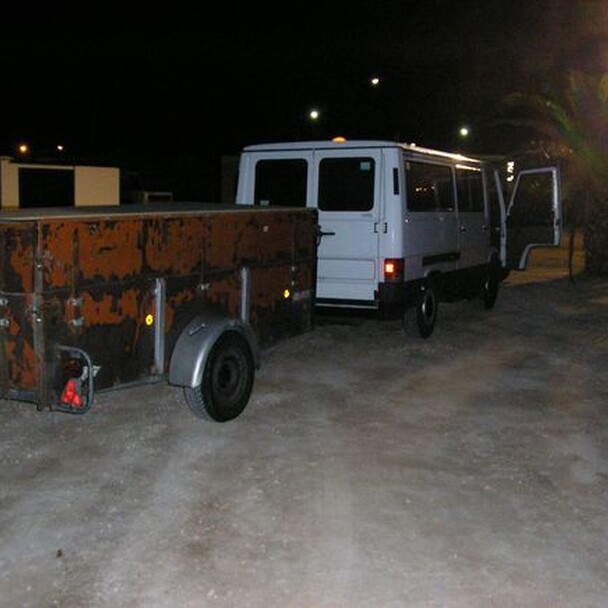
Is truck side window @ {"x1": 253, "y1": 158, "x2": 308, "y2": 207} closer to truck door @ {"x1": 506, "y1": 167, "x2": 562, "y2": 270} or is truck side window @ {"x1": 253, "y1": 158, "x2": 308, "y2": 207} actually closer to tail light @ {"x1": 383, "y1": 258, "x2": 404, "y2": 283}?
tail light @ {"x1": 383, "y1": 258, "x2": 404, "y2": 283}

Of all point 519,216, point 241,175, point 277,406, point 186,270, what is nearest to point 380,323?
point 241,175

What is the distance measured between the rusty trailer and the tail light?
1706 mm

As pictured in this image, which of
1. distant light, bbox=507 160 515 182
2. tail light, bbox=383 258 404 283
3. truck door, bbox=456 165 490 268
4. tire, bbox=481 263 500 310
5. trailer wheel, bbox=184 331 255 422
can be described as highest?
distant light, bbox=507 160 515 182

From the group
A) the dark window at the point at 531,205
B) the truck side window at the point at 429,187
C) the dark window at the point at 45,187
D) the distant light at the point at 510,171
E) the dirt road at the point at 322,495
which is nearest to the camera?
the dirt road at the point at 322,495

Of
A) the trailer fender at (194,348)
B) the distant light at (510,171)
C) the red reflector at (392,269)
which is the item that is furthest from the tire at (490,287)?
the trailer fender at (194,348)

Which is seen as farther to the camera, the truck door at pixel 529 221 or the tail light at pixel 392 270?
the truck door at pixel 529 221

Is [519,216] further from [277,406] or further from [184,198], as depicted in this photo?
[184,198]

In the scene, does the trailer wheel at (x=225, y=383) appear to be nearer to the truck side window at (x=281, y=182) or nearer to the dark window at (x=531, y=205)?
the truck side window at (x=281, y=182)

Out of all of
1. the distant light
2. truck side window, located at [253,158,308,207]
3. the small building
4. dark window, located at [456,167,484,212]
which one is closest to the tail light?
truck side window, located at [253,158,308,207]

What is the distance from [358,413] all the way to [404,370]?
190 cm

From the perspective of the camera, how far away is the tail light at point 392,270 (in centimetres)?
976

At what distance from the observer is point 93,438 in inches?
260

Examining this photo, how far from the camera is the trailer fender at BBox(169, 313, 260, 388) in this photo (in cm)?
655

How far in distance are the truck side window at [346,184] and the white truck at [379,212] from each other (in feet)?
0.04
